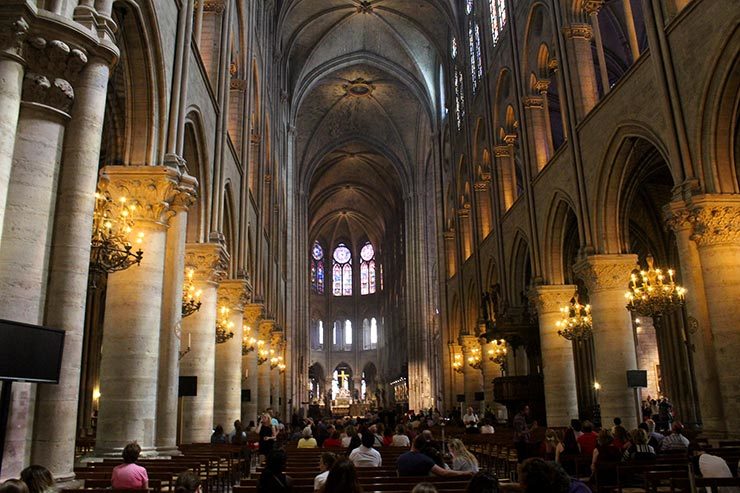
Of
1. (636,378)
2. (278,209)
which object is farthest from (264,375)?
(636,378)

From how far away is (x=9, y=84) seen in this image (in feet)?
19.7

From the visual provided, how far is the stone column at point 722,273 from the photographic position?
10.7 m

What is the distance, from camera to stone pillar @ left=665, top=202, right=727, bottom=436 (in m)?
11.0

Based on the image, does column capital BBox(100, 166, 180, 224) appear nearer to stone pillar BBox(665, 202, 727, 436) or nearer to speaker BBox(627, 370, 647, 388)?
stone pillar BBox(665, 202, 727, 436)

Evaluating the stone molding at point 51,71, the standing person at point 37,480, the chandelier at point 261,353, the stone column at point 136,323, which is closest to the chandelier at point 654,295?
the stone column at point 136,323

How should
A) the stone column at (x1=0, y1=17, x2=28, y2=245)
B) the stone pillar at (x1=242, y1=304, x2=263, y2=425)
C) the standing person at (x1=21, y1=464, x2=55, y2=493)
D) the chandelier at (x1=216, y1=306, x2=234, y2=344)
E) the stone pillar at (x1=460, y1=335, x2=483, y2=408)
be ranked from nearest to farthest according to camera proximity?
the standing person at (x1=21, y1=464, x2=55, y2=493) → the stone column at (x1=0, y1=17, x2=28, y2=245) → the chandelier at (x1=216, y1=306, x2=234, y2=344) → the stone pillar at (x1=242, y1=304, x2=263, y2=425) → the stone pillar at (x1=460, y1=335, x2=483, y2=408)

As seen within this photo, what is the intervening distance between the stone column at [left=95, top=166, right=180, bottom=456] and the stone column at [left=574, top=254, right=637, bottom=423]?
33.5ft

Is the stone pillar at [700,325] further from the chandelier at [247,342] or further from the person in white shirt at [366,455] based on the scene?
the chandelier at [247,342]

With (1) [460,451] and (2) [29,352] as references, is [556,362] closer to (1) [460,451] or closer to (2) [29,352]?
(1) [460,451]

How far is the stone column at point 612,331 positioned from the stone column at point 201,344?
8952mm

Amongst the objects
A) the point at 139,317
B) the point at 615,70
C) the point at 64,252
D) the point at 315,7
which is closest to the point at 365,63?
the point at 315,7

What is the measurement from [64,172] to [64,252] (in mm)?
886

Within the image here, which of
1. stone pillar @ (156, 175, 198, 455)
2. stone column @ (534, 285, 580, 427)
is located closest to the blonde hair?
stone pillar @ (156, 175, 198, 455)

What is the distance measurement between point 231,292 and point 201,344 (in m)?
3.85
